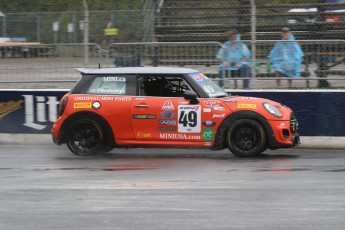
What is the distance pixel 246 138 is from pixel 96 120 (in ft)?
7.68

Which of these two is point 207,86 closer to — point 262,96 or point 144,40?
point 262,96

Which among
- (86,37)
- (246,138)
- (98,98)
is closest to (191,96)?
(246,138)

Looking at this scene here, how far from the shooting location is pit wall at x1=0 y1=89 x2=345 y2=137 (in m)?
12.4

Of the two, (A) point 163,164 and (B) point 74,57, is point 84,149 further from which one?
(B) point 74,57

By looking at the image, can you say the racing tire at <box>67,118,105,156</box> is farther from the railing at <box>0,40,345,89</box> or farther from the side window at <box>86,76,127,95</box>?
the railing at <box>0,40,345,89</box>

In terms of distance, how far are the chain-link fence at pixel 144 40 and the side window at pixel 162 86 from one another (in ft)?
7.84

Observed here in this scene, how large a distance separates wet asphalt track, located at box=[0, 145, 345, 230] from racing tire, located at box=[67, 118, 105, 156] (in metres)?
0.20

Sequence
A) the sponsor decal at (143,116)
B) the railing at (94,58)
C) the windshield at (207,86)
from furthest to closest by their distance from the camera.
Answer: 1. the railing at (94,58)
2. the windshield at (207,86)
3. the sponsor decal at (143,116)

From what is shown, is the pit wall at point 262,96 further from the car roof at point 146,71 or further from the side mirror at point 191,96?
the side mirror at point 191,96

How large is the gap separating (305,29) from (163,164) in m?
8.44

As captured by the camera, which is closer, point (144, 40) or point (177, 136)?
point (177, 136)

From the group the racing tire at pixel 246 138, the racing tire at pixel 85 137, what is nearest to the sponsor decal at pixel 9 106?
the racing tire at pixel 85 137

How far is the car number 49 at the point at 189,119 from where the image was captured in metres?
10.9

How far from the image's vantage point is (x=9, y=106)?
1352cm
